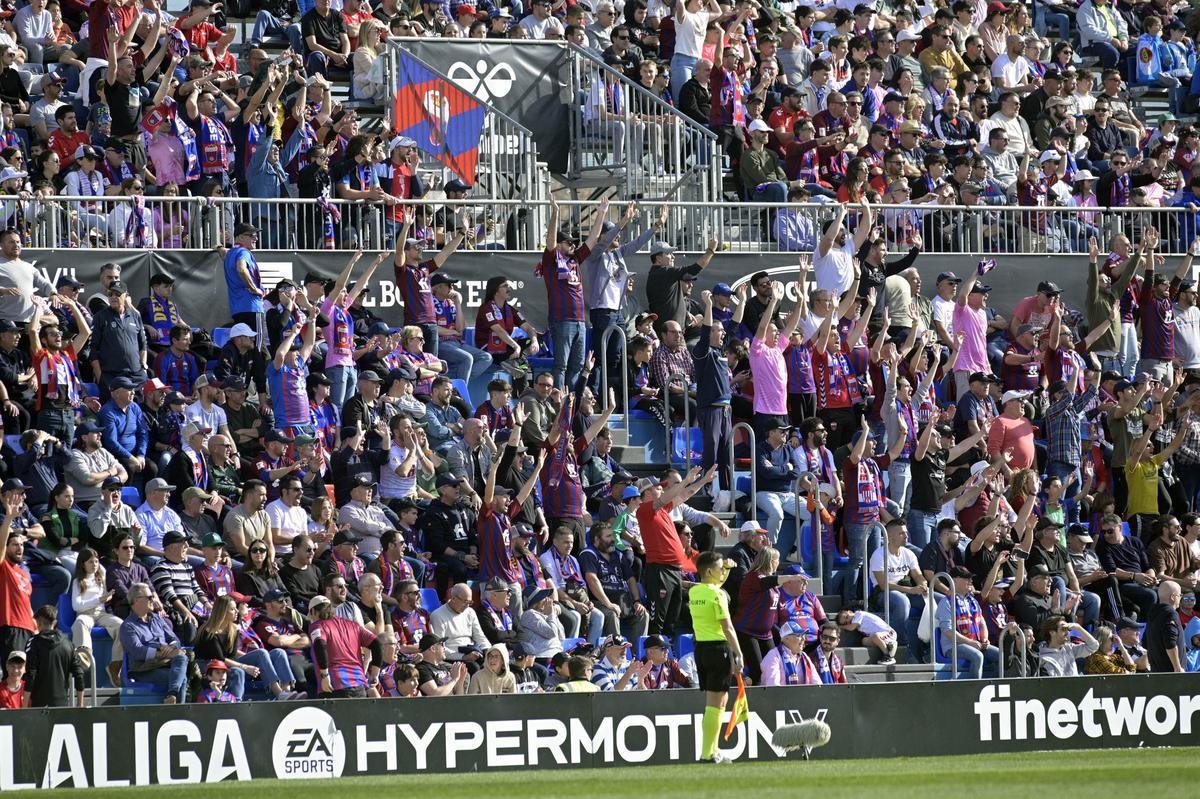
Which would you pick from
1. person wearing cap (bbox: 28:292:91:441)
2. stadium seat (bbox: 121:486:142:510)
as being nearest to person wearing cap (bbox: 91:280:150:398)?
person wearing cap (bbox: 28:292:91:441)

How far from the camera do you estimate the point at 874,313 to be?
24859mm

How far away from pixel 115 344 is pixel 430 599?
3.85m

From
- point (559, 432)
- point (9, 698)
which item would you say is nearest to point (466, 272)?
point (559, 432)

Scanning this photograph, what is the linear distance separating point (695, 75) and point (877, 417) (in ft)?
18.2

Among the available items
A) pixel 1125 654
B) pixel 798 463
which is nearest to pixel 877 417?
pixel 798 463

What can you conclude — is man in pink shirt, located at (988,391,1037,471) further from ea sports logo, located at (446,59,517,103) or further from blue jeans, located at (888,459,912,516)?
ea sports logo, located at (446,59,517,103)

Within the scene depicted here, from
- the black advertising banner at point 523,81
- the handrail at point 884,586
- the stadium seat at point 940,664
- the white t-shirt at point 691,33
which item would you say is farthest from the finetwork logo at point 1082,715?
the white t-shirt at point 691,33

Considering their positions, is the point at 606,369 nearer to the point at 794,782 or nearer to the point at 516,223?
the point at 516,223

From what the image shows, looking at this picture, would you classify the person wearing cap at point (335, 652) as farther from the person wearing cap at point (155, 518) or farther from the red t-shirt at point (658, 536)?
the red t-shirt at point (658, 536)

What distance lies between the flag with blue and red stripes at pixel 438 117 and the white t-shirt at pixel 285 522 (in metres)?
6.26

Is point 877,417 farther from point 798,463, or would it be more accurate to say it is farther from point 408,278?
point 408,278

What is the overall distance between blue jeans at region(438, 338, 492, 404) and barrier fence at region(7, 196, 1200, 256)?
1.42m

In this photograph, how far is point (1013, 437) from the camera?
23.8 meters

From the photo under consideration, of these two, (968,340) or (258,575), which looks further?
(968,340)
